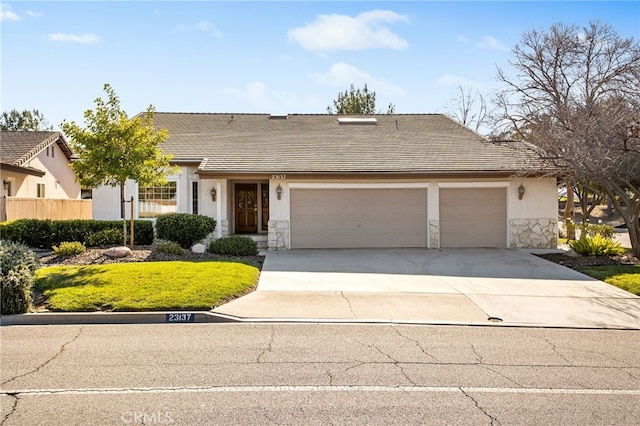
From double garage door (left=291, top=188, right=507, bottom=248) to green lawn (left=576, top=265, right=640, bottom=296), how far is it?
4.39m

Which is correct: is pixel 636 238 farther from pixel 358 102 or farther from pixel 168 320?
pixel 358 102

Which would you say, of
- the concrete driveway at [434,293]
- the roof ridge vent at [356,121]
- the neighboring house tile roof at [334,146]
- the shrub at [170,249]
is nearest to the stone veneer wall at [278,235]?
the concrete driveway at [434,293]

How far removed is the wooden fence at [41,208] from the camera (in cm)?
1880

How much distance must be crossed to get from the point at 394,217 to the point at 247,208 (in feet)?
21.1

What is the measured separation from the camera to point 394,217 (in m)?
18.3

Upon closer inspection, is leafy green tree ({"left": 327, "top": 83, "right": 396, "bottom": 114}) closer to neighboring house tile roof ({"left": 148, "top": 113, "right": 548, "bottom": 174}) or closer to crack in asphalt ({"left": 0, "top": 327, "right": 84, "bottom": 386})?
neighboring house tile roof ({"left": 148, "top": 113, "right": 548, "bottom": 174})

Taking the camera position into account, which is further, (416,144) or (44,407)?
(416,144)

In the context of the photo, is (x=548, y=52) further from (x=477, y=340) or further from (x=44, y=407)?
(x=44, y=407)

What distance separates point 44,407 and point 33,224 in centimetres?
Answer: 1337

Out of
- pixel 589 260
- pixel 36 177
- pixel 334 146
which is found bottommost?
pixel 589 260

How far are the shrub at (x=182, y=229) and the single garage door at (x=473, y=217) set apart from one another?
878 centimetres

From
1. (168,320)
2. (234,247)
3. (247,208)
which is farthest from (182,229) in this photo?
(168,320)

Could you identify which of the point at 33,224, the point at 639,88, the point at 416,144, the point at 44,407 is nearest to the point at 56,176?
the point at 33,224

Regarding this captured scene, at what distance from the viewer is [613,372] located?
6.38m
